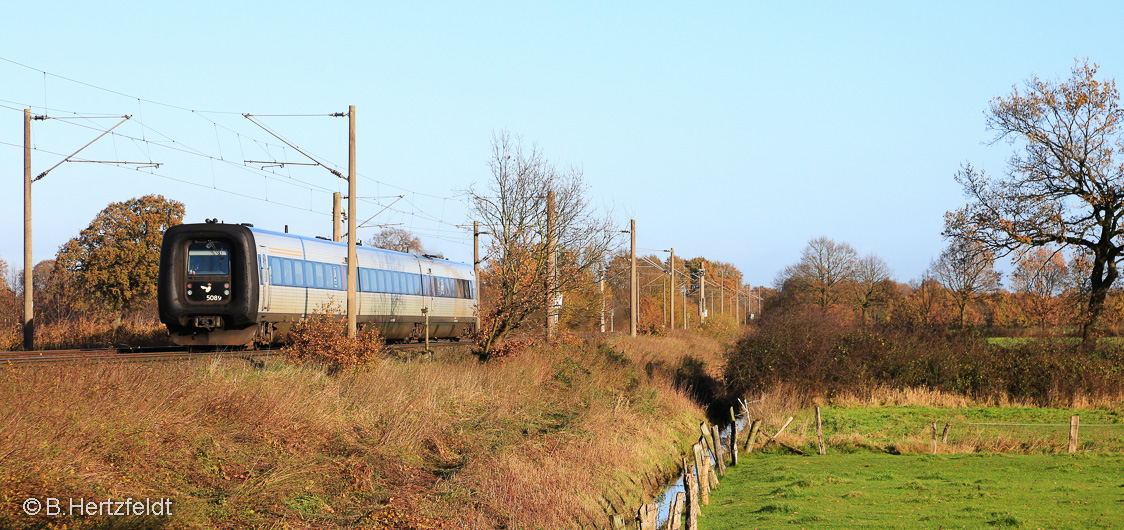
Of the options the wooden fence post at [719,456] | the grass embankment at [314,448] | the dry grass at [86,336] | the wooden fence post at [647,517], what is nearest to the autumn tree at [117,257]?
the dry grass at [86,336]

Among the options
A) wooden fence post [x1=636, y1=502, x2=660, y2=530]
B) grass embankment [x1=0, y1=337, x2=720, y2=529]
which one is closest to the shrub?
grass embankment [x1=0, y1=337, x2=720, y2=529]

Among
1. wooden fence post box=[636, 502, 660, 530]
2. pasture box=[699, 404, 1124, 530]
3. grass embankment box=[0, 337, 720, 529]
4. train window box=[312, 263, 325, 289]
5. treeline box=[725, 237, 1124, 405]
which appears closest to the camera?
grass embankment box=[0, 337, 720, 529]

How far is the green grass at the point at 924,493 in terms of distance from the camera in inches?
613

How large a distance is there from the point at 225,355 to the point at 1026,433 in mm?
21563

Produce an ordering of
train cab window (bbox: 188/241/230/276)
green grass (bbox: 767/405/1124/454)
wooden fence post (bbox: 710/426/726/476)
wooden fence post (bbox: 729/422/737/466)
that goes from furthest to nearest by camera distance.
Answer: green grass (bbox: 767/405/1124/454), wooden fence post (bbox: 729/422/737/466), train cab window (bbox: 188/241/230/276), wooden fence post (bbox: 710/426/726/476)

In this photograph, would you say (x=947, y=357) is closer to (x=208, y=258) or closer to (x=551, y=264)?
(x=551, y=264)

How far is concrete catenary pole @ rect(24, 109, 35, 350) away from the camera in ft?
74.6

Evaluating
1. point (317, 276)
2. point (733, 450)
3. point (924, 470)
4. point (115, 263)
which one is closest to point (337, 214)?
point (317, 276)

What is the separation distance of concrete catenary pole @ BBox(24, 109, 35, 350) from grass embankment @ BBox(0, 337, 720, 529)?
912cm

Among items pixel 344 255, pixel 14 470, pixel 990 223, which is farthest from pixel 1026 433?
pixel 14 470

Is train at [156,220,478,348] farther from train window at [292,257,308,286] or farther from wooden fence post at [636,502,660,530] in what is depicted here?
wooden fence post at [636,502,660,530]

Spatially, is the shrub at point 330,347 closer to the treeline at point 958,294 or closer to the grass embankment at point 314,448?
the grass embankment at point 314,448

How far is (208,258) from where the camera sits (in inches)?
927

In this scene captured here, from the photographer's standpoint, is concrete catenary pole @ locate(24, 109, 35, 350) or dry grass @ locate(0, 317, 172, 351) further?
dry grass @ locate(0, 317, 172, 351)
